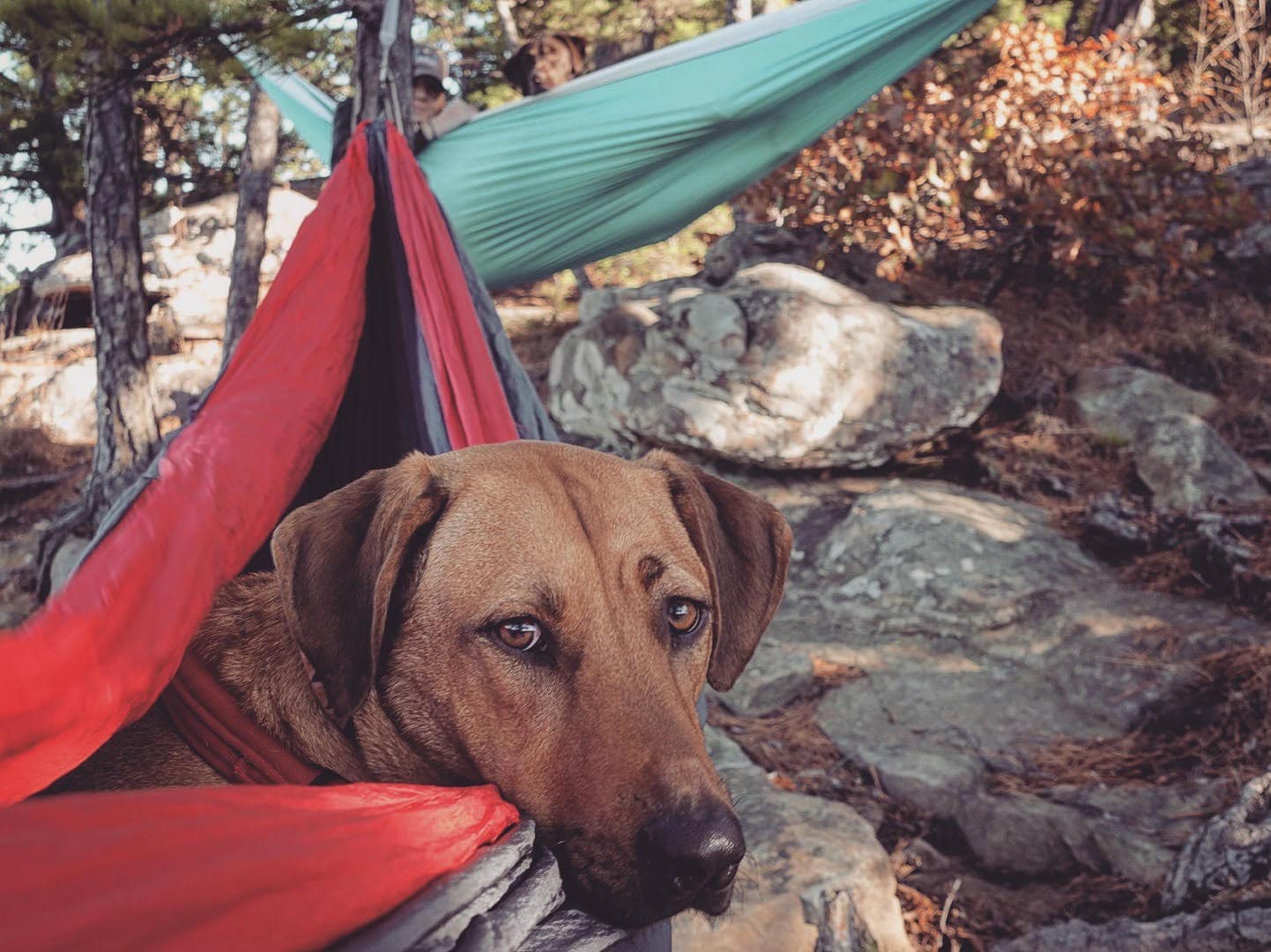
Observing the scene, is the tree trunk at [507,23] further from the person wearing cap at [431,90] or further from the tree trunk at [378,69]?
the tree trunk at [378,69]

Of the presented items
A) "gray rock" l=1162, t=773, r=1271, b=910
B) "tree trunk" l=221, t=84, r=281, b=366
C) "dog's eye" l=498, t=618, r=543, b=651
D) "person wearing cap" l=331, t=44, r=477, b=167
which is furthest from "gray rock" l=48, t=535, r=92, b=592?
"gray rock" l=1162, t=773, r=1271, b=910

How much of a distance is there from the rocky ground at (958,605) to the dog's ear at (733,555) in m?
0.77

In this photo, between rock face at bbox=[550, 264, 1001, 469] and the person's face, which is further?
rock face at bbox=[550, 264, 1001, 469]

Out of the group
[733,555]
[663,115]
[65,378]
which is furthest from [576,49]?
[65,378]

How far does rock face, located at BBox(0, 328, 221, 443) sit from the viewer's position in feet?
27.1

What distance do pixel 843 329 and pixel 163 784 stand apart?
451 cm

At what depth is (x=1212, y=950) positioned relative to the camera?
6.25ft

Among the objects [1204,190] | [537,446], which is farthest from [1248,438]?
[537,446]

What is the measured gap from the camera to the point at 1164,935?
6.62 ft

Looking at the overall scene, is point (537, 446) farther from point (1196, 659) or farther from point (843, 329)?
point (843, 329)

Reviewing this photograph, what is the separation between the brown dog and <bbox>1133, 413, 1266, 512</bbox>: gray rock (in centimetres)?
404

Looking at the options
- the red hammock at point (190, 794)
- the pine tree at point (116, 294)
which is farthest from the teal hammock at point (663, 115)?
the red hammock at point (190, 794)

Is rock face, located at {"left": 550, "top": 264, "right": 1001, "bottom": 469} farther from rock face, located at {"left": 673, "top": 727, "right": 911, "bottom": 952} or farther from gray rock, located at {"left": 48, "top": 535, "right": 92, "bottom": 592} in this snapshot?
rock face, located at {"left": 673, "top": 727, "right": 911, "bottom": 952}

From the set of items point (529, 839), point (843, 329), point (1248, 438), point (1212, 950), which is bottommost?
point (1248, 438)
